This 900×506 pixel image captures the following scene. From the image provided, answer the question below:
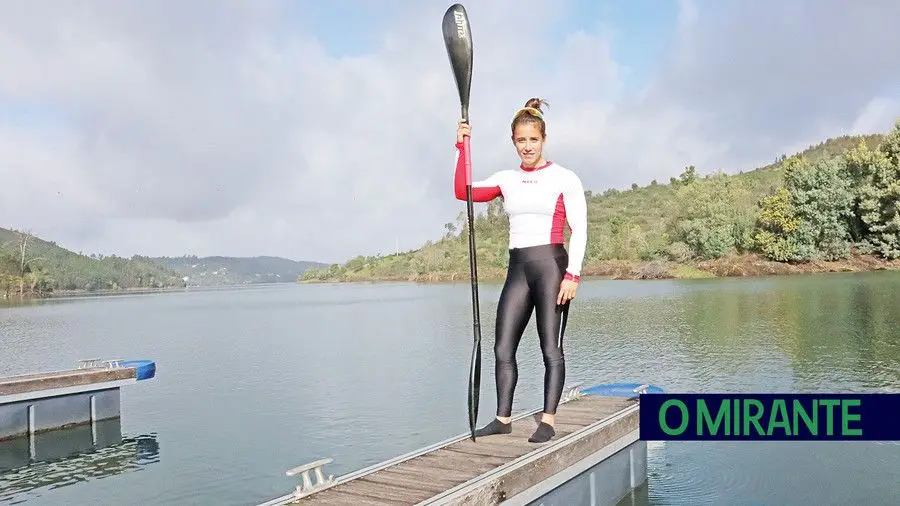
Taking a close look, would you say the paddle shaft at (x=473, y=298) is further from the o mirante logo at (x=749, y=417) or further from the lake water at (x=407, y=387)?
the lake water at (x=407, y=387)

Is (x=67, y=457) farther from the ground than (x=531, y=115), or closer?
closer

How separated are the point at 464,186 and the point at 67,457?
8.77 metres

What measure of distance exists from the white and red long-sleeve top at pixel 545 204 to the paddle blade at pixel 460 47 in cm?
45

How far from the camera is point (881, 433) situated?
10047 millimetres

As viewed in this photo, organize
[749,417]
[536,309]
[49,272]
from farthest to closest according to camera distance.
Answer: [49,272] < [749,417] < [536,309]

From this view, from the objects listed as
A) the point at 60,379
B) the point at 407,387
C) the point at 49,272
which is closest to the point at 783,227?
the point at 407,387

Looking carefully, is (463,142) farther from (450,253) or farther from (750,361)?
(450,253)

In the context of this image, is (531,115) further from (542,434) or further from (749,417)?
(749,417)

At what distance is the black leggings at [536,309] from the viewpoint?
6.02 metres

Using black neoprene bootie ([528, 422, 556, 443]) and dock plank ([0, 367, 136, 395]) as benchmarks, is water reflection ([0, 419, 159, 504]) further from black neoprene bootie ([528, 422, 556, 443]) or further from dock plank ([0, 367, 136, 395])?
black neoprene bootie ([528, 422, 556, 443])

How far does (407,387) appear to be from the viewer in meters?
16.8

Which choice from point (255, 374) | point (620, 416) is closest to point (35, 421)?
point (255, 374)

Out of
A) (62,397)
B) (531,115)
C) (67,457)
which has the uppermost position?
(531,115)

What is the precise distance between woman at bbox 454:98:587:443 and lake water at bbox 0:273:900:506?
131 inches
